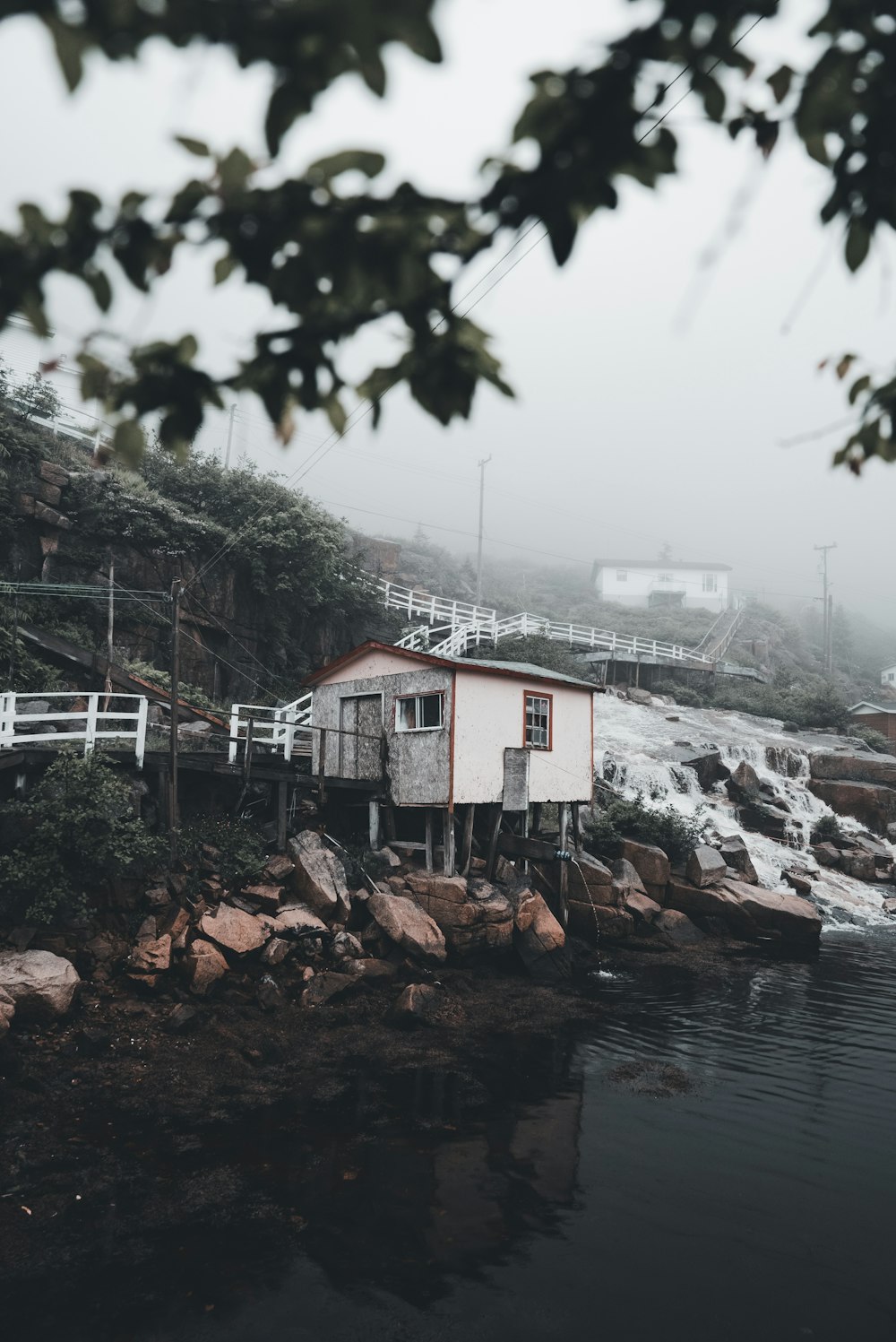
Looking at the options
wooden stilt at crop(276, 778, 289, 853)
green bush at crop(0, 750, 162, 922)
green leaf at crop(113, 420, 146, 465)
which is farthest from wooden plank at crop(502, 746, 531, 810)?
green leaf at crop(113, 420, 146, 465)

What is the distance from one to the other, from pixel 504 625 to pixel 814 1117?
106 ft

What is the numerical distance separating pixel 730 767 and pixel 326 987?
23.6 m

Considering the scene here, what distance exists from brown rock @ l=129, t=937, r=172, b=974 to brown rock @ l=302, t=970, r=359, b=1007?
2491 mm

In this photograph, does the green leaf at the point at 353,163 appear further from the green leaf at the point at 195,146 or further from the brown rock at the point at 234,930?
the brown rock at the point at 234,930

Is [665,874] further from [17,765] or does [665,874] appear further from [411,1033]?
[17,765]

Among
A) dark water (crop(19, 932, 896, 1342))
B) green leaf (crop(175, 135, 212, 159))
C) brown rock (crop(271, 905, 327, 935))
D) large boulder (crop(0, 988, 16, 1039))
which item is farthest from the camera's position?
brown rock (crop(271, 905, 327, 935))

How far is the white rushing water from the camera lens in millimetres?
24978

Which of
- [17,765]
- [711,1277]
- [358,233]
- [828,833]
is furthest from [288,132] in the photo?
[828,833]

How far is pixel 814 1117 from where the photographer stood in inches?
414

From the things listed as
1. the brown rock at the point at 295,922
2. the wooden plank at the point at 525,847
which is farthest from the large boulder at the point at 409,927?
the wooden plank at the point at 525,847

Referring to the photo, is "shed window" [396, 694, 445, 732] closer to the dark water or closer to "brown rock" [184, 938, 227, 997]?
"brown rock" [184, 938, 227, 997]

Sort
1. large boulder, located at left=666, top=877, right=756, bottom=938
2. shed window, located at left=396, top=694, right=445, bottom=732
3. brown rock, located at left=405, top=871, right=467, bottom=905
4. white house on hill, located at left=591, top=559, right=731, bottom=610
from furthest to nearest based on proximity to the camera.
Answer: white house on hill, located at left=591, top=559, right=731, bottom=610
large boulder, located at left=666, top=877, right=756, bottom=938
shed window, located at left=396, top=694, right=445, bottom=732
brown rock, located at left=405, top=871, right=467, bottom=905

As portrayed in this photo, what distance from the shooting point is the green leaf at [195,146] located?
2.36 metres

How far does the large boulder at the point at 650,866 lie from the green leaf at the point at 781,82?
20.9 metres
